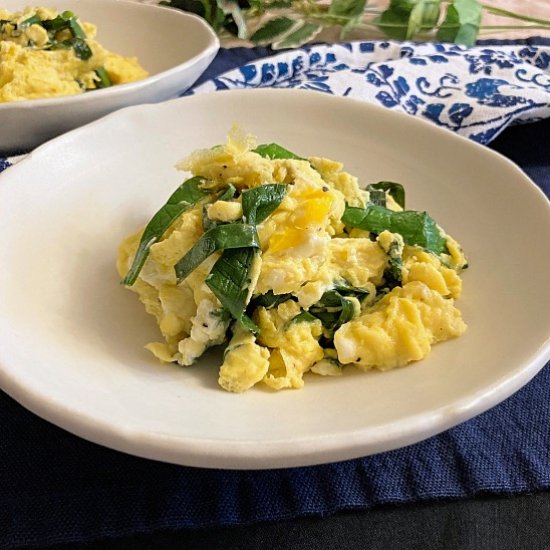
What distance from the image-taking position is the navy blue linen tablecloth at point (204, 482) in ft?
4.18

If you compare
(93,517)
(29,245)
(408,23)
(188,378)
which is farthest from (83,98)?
(408,23)

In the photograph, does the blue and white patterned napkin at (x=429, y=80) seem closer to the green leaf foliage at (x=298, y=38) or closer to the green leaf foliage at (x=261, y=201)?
the green leaf foliage at (x=298, y=38)

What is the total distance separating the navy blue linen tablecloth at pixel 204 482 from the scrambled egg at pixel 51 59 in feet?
4.09

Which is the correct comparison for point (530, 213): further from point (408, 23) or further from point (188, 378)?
point (408, 23)

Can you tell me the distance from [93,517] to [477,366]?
29.5 inches

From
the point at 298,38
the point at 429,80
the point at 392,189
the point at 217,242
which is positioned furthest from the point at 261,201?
the point at 298,38

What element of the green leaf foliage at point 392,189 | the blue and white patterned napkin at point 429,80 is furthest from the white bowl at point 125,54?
the green leaf foliage at point 392,189

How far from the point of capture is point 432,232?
1.68 m

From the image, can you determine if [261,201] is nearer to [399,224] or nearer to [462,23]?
[399,224]

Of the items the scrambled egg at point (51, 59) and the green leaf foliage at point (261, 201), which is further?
the scrambled egg at point (51, 59)

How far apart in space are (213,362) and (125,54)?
1.86 metres

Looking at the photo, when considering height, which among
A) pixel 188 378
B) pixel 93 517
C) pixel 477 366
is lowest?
pixel 93 517

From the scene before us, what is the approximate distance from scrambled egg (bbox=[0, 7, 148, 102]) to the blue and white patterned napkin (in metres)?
0.33

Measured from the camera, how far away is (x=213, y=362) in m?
1.49
